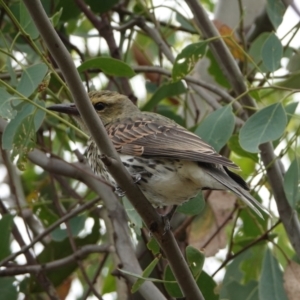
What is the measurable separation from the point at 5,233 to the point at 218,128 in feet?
4.07

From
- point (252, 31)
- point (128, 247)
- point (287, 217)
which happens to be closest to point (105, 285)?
point (128, 247)

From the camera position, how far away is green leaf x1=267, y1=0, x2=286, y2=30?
427 centimetres

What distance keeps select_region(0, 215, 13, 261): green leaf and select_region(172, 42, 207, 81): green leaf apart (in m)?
1.12

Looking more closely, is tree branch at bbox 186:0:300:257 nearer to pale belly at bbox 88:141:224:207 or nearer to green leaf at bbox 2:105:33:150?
pale belly at bbox 88:141:224:207

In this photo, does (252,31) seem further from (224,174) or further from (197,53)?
(224,174)

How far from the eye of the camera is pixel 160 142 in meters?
3.83

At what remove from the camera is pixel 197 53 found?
407 cm

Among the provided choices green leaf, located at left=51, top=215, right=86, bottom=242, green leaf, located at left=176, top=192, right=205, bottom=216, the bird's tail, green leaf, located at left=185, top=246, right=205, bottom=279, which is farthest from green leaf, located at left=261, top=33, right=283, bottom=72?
green leaf, located at left=51, top=215, right=86, bottom=242

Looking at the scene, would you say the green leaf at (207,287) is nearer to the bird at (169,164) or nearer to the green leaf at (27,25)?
the bird at (169,164)

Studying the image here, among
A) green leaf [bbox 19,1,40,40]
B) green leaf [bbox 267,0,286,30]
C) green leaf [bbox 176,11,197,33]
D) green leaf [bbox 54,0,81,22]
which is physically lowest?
green leaf [bbox 267,0,286,30]

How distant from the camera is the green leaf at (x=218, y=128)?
3.93 metres

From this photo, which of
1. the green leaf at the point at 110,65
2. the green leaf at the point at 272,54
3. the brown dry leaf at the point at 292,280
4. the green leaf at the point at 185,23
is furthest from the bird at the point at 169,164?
the green leaf at the point at 185,23

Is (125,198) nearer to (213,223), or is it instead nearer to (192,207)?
(192,207)

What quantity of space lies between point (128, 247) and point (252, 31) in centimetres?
180
